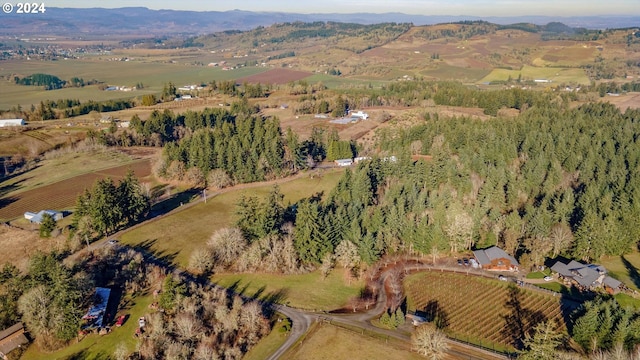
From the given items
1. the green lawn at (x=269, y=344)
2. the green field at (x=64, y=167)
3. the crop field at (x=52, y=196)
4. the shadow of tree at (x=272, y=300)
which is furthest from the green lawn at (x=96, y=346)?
the green field at (x=64, y=167)

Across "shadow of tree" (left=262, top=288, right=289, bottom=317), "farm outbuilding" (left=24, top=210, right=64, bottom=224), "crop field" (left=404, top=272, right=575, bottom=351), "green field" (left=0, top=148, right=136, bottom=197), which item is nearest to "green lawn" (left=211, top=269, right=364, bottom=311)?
"shadow of tree" (left=262, top=288, right=289, bottom=317)

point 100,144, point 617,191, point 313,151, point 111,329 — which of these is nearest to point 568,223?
point 617,191

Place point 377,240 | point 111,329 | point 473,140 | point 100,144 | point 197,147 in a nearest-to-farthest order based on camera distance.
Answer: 1. point 111,329
2. point 377,240
3. point 197,147
4. point 473,140
5. point 100,144

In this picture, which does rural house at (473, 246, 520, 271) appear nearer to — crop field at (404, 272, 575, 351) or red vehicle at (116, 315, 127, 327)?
crop field at (404, 272, 575, 351)

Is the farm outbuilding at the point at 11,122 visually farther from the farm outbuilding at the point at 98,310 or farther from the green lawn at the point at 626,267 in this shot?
the green lawn at the point at 626,267

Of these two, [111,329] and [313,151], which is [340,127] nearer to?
[313,151]

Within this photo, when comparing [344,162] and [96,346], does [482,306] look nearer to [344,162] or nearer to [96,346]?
[96,346]

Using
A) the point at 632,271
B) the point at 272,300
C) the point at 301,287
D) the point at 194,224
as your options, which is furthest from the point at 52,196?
the point at 632,271
